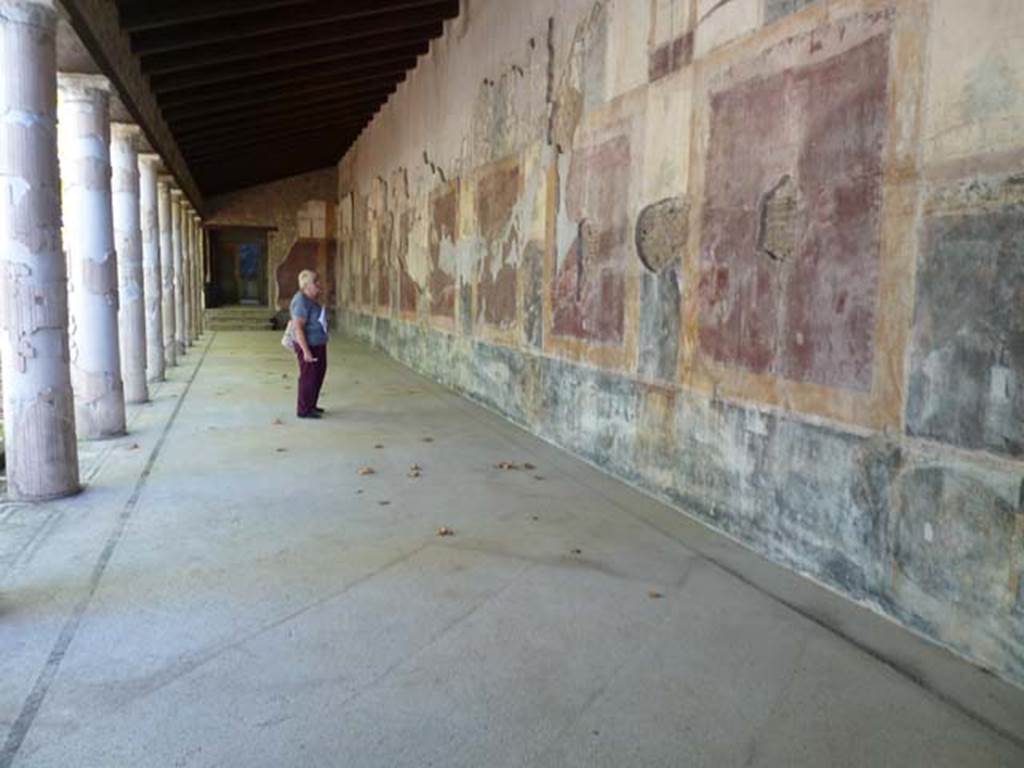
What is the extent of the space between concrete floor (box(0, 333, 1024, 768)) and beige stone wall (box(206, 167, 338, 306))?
18898mm

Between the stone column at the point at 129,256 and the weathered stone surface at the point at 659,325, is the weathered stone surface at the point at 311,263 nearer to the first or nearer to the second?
the stone column at the point at 129,256

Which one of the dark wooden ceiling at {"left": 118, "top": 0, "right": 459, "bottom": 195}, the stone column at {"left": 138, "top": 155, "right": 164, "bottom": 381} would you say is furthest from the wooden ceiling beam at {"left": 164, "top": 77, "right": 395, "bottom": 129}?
the stone column at {"left": 138, "top": 155, "right": 164, "bottom": 381}

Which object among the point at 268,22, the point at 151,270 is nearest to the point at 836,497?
the point at 268,22

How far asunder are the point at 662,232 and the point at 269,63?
7.56m

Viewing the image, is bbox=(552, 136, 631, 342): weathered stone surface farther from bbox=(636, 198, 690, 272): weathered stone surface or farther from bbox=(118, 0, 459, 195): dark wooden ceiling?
bbox=(118, 0, 459, 195): dark wooden ceiling

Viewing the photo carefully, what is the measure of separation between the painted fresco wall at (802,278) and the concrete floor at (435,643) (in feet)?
Answer: 1.25

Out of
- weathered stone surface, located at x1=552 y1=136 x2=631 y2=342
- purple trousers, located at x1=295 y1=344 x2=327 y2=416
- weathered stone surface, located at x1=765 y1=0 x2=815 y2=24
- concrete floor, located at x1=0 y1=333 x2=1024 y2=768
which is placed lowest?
concrete floor, located at x1=0 y1=333 x2=1024 y2=768

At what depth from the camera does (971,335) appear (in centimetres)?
337

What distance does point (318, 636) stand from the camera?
348cm

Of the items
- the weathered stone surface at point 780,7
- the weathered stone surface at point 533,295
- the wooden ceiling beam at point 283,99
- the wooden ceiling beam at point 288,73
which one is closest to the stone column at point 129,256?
the wooden ceiling beam at point 288,73

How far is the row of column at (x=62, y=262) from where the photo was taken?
5191mm

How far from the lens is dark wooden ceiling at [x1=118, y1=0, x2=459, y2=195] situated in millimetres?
8641

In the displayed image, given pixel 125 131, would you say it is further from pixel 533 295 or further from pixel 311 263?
pixel 311 263

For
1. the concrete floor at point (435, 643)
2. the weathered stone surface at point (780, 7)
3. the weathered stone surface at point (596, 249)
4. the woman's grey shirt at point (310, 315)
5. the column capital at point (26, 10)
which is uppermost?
the column capital at point (26, 10)
